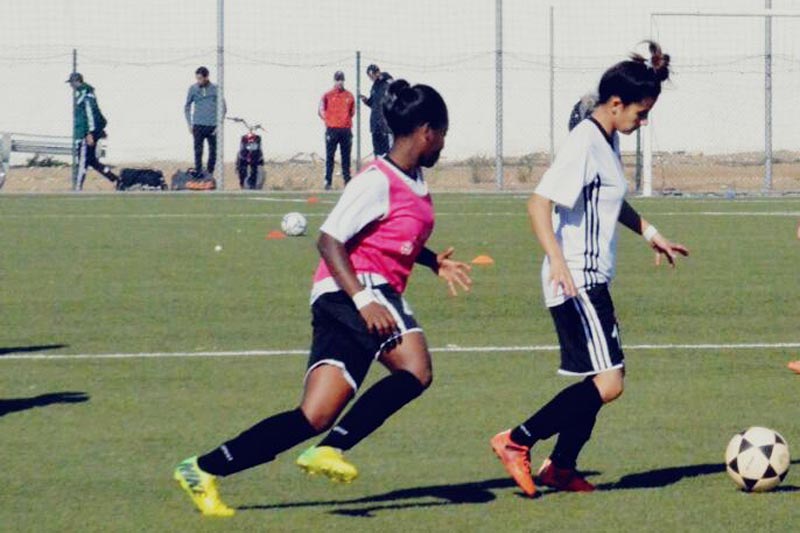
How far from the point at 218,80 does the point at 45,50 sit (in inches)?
210

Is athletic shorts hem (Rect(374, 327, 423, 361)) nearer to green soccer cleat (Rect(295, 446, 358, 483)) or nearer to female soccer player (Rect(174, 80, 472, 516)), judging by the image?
female soccer player (Rect(174, 80, 472, 516))

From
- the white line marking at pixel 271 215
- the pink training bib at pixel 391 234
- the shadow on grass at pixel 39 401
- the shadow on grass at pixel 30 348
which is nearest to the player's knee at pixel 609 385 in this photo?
the pink training bib at pixel 391 234

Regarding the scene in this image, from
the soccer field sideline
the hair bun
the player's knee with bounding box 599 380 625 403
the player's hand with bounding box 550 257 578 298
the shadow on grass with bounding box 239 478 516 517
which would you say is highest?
the hair bun

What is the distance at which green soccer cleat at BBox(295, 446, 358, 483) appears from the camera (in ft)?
21.9

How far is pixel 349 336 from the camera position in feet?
22.3

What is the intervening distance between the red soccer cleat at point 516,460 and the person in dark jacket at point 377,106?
24202 millimetres

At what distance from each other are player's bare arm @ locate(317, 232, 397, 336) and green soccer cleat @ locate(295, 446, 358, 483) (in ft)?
1.48

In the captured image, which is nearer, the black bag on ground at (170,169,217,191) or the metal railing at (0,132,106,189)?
the black bag on ground at (170,169,217,191)

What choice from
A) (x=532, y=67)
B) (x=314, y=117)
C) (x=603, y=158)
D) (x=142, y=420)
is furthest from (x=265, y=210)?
(x=603, y=158)

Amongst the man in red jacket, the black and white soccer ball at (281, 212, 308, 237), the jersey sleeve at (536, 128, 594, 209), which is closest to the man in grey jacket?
the man in red jacket

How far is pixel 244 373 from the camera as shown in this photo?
10.5 metres

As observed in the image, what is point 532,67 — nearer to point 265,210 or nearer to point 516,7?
point 516,7

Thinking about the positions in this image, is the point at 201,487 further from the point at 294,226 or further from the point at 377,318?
the point at 294,226

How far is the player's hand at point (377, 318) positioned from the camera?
6.59 m
